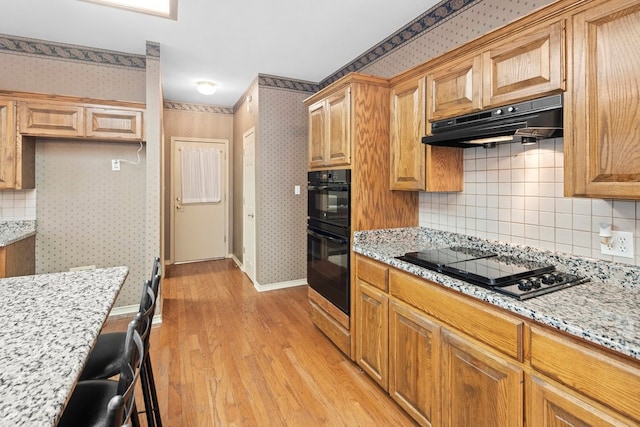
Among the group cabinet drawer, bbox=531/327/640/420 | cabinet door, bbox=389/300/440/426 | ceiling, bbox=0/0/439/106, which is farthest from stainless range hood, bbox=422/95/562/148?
ceiling, bbox=0/0/439/106

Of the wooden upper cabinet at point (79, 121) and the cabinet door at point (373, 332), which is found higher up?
the wooden upper cabinet at point (79, 121)

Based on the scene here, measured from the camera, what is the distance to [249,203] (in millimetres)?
4656

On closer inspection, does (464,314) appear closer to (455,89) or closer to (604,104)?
(604,104)

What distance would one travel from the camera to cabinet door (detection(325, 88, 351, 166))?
239cm

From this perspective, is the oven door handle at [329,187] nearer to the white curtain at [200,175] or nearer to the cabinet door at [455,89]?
the cabinet door at [455,89]

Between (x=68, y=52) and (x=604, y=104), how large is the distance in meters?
4.14

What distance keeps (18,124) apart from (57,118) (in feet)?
0.89

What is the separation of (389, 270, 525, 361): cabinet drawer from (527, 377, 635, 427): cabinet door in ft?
0.39

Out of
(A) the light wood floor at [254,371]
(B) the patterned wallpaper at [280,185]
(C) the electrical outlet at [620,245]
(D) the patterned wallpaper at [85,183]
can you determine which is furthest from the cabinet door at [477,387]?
(B) the patterned wallpaper at [280,185]

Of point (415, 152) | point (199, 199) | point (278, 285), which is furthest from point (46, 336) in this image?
point (199, 199)

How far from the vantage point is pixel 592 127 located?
1297mm

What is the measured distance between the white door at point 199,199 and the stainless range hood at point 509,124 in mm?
4442

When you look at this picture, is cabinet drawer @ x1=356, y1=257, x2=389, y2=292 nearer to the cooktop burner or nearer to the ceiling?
the cooktop burner

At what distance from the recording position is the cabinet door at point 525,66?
1.40 metres
